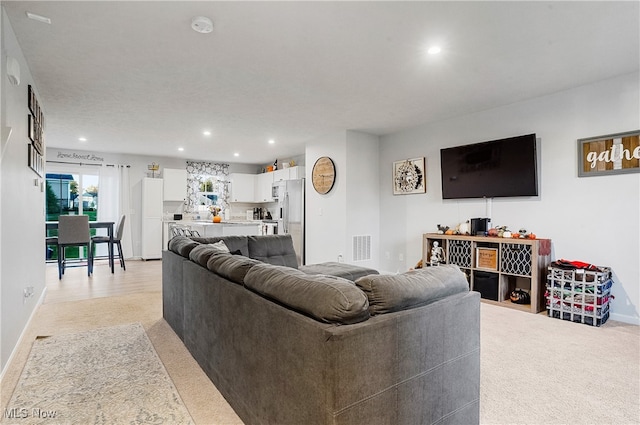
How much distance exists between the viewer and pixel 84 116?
486 cm

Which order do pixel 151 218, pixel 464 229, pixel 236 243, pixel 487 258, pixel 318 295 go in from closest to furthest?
pixel 318 295 → pixel 236 243 → pixel 487 258 → pixel 464 229 → pixel 151 218

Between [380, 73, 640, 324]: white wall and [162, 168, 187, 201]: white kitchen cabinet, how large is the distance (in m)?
5.83

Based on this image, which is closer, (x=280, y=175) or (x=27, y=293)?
(x=27, y=293)

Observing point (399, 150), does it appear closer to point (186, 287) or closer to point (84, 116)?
point (186, 287)

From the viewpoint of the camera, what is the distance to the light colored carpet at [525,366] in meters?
1.88

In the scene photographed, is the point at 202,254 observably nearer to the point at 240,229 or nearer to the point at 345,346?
the point at 345,346

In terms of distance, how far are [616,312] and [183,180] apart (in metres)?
7.98

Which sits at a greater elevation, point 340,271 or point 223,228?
point 223,228

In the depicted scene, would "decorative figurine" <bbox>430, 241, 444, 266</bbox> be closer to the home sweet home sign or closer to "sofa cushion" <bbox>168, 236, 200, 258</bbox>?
the home sweet home sign

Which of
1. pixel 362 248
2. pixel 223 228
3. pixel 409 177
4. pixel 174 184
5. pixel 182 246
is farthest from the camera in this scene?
pixel 174 184

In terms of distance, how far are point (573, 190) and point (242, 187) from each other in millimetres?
7032

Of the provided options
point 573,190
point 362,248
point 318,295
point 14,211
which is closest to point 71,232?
point 14,211

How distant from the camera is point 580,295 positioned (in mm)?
3389

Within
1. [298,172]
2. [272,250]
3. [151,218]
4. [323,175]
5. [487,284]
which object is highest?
[298,172]
